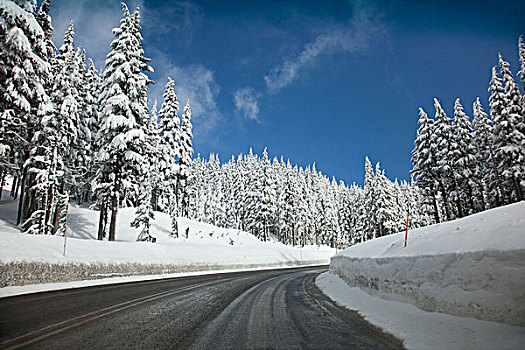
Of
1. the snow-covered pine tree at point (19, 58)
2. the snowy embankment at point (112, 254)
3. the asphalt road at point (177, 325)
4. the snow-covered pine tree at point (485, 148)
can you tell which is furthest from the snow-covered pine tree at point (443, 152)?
the snow-covered pine tree at point (19, 58)

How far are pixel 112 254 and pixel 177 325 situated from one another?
12.7 meters

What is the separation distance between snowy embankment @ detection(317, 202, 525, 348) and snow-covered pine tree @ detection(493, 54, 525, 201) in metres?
31.6

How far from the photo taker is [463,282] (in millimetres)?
5031

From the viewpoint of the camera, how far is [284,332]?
212 inches

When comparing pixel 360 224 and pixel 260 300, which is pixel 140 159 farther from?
pixel 360 224

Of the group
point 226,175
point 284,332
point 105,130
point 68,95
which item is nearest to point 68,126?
point 68,95

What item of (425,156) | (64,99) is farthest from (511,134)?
(64,99)

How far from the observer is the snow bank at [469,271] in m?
4.40

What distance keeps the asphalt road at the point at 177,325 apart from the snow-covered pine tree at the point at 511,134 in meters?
33.5

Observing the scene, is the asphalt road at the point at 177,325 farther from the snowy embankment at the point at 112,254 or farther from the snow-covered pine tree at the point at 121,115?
the snow-covered pine tree at the point at 121,115

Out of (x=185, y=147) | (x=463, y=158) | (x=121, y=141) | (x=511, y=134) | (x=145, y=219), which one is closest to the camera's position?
(x=121, y=141)

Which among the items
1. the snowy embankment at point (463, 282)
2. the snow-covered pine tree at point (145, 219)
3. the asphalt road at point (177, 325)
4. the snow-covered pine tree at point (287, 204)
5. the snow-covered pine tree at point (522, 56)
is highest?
the snow-covered pine tree at point (522, 56)

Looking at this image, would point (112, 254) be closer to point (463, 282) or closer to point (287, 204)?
point (463, 282)

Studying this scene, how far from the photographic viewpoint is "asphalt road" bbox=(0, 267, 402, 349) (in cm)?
460
